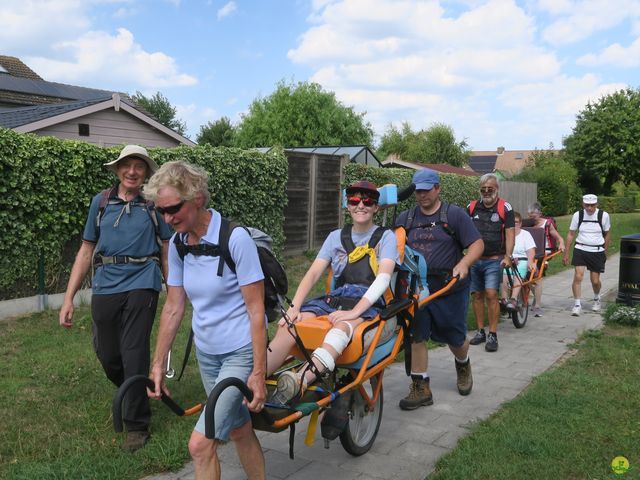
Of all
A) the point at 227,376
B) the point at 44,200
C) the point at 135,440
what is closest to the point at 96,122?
the point at 44,200

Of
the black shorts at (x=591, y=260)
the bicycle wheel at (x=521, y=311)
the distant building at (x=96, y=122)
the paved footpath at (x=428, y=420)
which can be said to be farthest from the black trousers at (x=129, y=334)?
Result: the distant building at (x=96, y=122)

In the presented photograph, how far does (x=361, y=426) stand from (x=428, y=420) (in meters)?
0.88

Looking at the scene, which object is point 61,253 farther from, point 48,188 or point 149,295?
point 149,295

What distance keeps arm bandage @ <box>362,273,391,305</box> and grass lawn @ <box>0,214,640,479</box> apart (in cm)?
122

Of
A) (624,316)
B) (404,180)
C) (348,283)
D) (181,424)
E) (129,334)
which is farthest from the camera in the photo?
(404,180)

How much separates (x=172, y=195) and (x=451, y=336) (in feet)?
10.9

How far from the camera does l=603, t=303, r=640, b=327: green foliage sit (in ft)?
28.5

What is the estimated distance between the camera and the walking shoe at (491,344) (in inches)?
296

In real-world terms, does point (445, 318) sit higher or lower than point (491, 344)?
higher

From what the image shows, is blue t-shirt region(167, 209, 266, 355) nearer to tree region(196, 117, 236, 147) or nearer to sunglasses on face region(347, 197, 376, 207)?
sunglasses on face region(347, 197, 376, 207)

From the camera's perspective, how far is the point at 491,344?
754 centimetres

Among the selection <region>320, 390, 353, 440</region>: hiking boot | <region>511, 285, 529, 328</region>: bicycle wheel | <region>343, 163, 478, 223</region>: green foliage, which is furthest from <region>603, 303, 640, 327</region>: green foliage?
<region>320, 390, 353, 440</region>: hiking boot

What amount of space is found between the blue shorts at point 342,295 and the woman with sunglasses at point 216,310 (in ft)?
3.10

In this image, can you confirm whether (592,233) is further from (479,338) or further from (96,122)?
(96,122)
